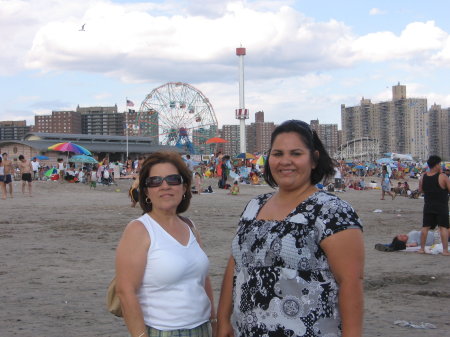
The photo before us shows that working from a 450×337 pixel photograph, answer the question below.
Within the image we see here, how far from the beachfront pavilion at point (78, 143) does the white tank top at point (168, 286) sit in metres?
44.0

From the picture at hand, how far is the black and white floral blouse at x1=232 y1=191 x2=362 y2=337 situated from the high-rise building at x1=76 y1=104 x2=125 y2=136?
14592 cm

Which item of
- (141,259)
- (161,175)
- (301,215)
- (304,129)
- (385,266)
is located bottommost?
(385,266)

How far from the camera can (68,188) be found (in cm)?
2403

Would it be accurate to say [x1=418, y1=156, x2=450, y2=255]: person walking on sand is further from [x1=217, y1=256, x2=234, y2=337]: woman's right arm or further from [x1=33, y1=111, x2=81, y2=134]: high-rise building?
[x1=33, y1=111, x2=81, y2=134]: high-rise building

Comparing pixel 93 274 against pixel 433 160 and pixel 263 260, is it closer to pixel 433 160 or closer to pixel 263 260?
pixel 263 260

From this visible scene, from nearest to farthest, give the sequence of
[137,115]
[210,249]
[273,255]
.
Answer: [273,255] < [210,249] < [137,115]

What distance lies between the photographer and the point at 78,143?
59281mm

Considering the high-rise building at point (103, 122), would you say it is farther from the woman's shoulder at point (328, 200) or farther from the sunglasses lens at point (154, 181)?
the woman's shoulder at point (328, 200)

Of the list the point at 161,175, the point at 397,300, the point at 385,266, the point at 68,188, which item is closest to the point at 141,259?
the point at 161,175

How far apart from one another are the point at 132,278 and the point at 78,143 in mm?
58960

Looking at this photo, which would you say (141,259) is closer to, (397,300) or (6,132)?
(397,300)

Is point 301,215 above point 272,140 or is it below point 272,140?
below

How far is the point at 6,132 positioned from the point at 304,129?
553 ft

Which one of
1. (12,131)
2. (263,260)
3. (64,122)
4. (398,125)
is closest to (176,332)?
(263,260)
